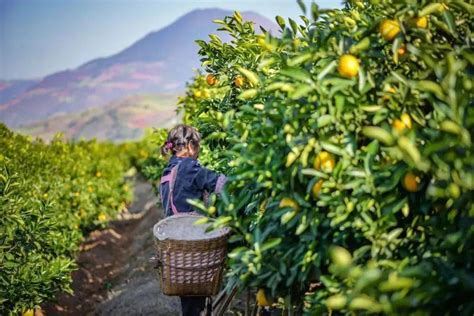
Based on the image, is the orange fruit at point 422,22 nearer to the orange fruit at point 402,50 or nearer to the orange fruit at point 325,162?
the orange fruit at point 402,50

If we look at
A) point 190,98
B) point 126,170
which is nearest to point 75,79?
point 126,170

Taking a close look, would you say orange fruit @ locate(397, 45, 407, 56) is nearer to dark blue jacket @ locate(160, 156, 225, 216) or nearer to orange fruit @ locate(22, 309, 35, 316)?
dark blue jacket @ locate(160, 156, 225, 216)

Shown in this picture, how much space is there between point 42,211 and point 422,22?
3.09 m

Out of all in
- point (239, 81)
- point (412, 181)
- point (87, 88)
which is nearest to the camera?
point (412, 181)

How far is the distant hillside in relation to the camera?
9831 centimetres

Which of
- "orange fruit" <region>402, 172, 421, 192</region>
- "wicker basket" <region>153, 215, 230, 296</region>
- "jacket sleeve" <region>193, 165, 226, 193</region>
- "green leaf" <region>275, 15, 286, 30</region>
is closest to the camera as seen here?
"orange fruit" <region>402, 172, 421, 192</region>

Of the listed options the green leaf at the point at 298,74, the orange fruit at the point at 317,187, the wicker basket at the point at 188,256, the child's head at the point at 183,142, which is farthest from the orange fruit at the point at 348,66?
the child's head at the point at 183,142

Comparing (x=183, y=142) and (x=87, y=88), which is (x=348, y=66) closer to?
(x=183, y=142)

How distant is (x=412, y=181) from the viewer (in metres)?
1.48

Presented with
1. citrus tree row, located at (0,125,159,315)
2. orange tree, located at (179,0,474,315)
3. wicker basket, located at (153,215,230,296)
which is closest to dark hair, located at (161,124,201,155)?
wicker basket, located at (153,215,230,296)

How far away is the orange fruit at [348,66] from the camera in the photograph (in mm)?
1525

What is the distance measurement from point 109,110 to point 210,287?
11096 cm

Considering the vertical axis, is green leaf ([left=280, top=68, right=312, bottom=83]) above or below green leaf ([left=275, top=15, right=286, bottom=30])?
below

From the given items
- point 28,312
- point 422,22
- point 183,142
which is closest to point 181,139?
point 183,142
